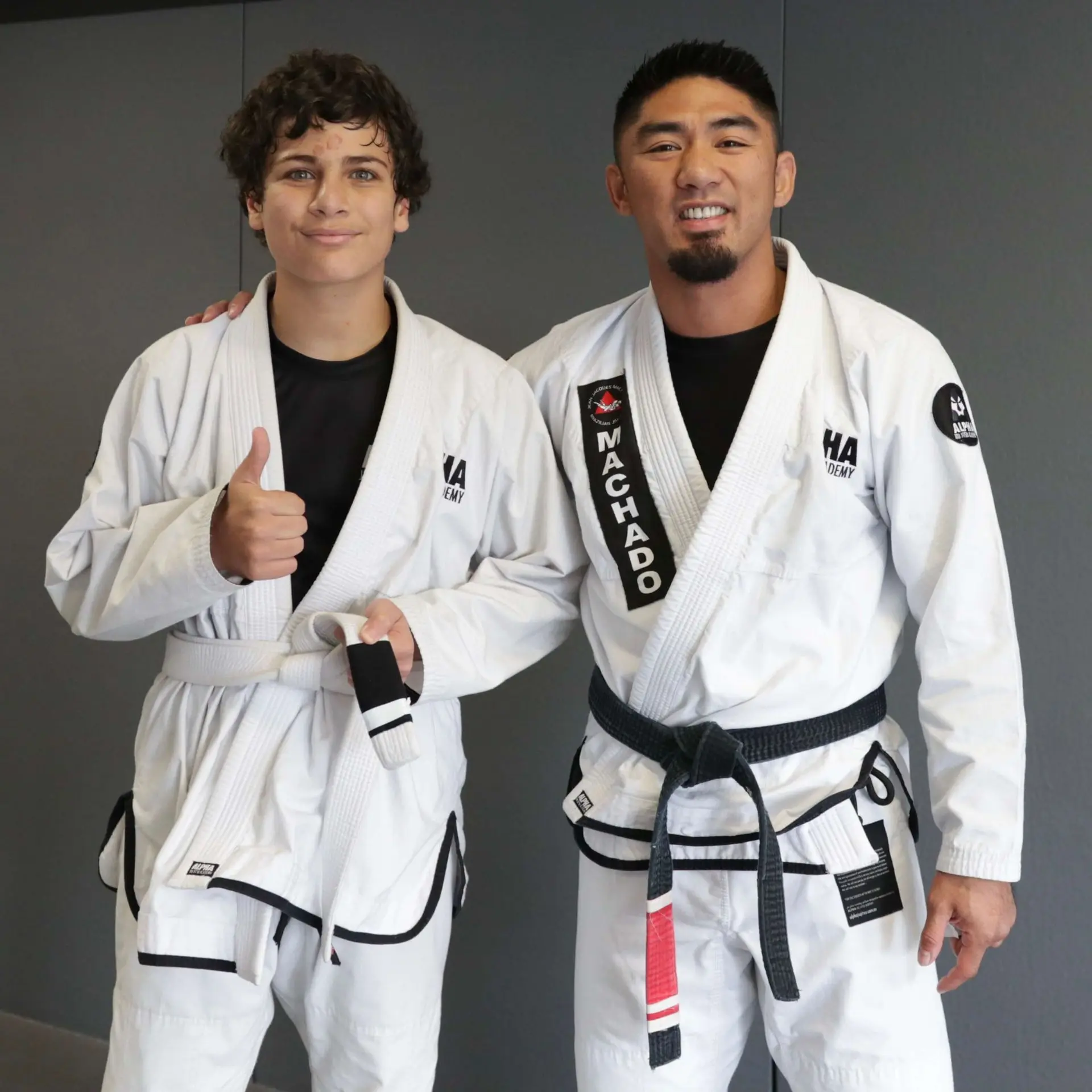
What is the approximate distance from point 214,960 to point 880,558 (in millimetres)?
1056

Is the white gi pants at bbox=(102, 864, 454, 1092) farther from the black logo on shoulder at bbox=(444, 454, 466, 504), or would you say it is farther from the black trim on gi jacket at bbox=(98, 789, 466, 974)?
the black logo on shoulder at bbox=(444, 454, 466, 504)

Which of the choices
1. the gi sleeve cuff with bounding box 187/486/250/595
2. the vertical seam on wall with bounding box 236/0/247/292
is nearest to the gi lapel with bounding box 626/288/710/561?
the gi sleeve cuff with bounding box 187/486/250/595

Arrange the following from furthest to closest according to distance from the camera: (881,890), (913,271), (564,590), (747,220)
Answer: (913,271) < (564,590) < (747,220) < (881,890)

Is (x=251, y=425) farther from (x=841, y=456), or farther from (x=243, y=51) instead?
(x=243, y=51)

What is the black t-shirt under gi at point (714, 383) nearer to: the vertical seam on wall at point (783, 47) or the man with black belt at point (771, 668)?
the man with black belt at point (771, 668)

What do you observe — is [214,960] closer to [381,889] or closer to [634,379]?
[381,889]

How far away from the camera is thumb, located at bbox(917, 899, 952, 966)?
1.52 metres

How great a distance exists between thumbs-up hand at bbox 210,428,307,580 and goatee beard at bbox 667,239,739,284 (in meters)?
0.62

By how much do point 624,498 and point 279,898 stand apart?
0.72 m

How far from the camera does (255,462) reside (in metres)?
1.48

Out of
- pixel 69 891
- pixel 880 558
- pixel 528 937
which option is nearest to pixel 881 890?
pixel 880 558

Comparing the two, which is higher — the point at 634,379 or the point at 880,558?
the point at 634,379

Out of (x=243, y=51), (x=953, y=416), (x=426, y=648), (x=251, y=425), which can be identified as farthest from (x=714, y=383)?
(x=243, y=51)

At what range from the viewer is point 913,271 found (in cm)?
204
